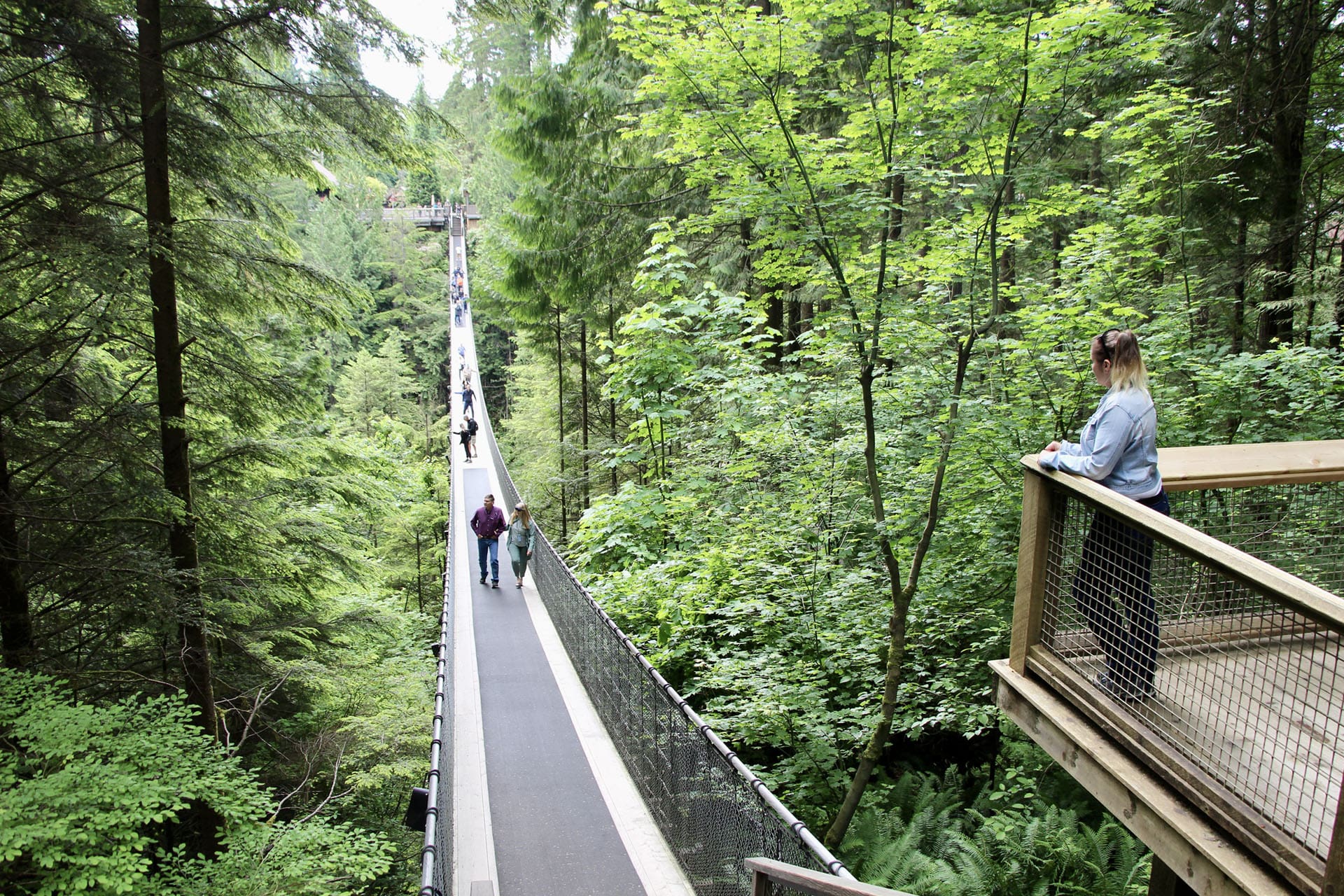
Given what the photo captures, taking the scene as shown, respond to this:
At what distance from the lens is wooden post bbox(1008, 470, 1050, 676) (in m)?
3.19

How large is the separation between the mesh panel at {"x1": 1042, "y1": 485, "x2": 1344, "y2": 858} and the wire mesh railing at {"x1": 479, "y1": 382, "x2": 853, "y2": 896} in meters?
1.28

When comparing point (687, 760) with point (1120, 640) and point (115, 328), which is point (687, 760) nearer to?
point (1120, 640)

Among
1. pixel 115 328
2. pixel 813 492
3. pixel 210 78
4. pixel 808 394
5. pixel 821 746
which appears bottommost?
pixel 821 746

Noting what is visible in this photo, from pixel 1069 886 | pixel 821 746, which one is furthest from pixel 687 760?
pixel 1069 886

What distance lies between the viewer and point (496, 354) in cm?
4569

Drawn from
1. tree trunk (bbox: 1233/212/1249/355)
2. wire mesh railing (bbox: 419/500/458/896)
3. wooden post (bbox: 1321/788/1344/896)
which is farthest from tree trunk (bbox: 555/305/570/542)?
wooden post (bbox: 1321/788/1344/896)

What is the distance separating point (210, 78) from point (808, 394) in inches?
258

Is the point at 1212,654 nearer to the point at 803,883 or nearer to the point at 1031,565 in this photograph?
the point at 1031,565

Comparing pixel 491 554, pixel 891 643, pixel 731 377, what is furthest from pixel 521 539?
pixel 891 643

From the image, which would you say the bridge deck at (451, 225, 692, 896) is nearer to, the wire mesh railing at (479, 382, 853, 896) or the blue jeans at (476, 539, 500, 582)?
the wire mesh railing at (479, 382, 853, 896)

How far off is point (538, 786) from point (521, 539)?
511 cm

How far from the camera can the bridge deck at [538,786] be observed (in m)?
5.04

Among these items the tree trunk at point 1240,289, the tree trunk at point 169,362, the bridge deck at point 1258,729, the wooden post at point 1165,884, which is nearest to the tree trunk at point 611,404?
the tree trunk at point 169,362

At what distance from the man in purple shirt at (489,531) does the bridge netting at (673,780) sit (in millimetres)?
2653
